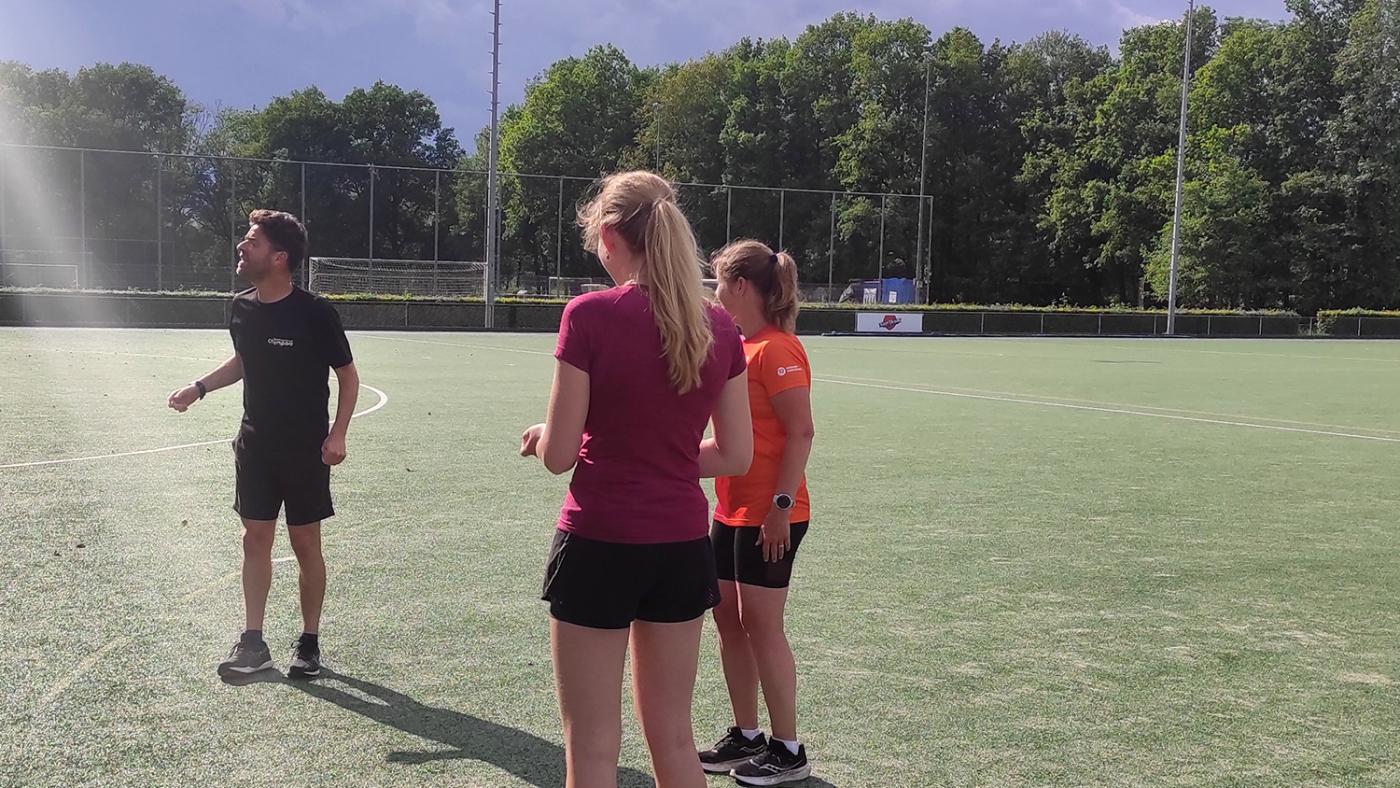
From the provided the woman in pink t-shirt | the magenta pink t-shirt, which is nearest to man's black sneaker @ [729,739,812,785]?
the woman in pink t-shirt

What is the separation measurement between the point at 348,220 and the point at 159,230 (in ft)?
28.6

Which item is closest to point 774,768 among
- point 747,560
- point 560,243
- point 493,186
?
point 747,560

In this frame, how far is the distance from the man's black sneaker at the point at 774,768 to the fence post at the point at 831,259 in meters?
60.0

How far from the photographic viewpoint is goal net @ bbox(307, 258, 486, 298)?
47.6m

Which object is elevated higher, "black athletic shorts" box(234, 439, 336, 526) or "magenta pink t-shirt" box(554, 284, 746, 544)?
"magenta pink t-shirt" box(554, 284, 746, 544)

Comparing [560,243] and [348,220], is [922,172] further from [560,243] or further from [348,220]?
[348,220]

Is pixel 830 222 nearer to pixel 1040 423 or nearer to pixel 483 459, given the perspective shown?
pixel 1040 423

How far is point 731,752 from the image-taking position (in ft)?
13.0

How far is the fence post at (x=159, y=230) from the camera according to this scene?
54.3 metres

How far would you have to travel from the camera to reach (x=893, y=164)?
74125mm

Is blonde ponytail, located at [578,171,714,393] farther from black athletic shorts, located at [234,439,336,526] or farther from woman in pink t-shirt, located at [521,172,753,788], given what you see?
black athletic shorts, located at [234,439,336,526]

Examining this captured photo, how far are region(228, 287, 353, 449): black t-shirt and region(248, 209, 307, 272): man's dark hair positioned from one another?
15 cm

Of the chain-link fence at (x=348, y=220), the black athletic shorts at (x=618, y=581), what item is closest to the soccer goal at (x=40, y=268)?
the chain-link fence at (x=348, y=220)

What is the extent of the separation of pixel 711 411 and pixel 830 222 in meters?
64.0
